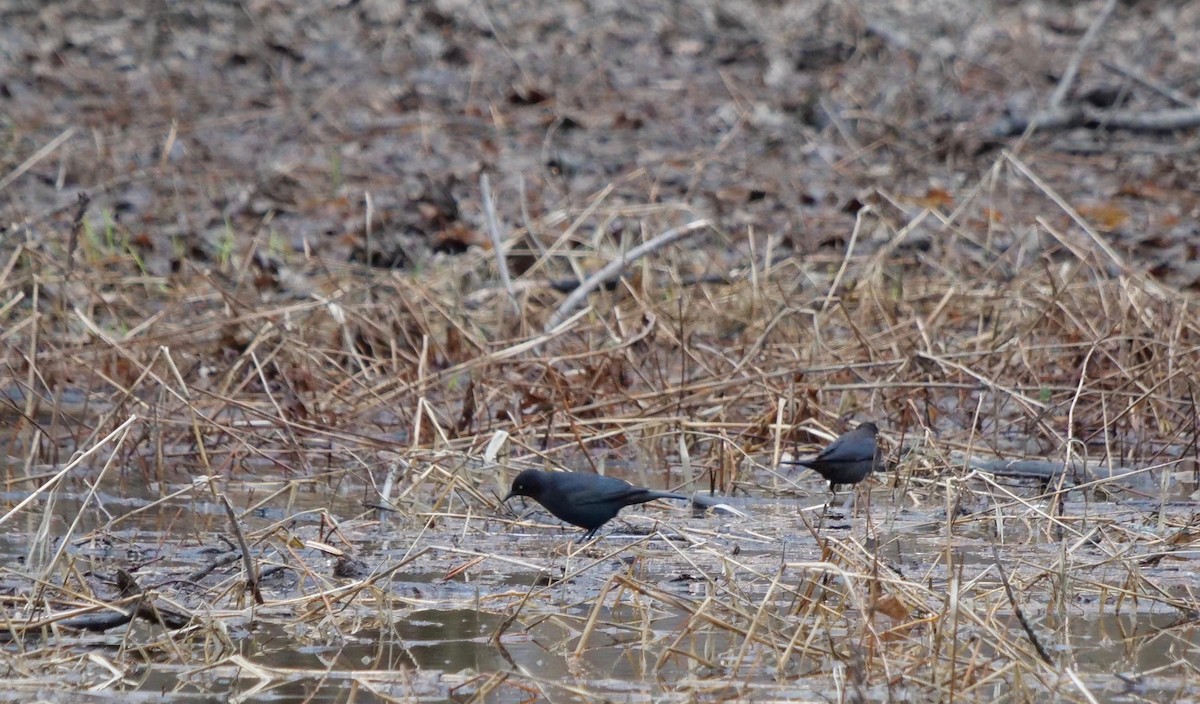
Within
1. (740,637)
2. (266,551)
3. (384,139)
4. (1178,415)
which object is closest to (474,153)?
(384,139)

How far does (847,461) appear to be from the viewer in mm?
5445

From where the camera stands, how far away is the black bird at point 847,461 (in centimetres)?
543

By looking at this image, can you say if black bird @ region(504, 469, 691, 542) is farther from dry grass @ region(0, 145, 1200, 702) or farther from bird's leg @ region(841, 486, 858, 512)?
bird's leg @ region(841, 486, 858, 512)

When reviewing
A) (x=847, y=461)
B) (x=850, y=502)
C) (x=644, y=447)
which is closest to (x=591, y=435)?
(x=644, y=447)

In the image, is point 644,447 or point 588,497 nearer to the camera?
point 588,497

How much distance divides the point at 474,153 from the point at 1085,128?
451cm

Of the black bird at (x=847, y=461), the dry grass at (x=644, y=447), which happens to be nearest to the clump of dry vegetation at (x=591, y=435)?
the dry grass at (x=644, y=447)

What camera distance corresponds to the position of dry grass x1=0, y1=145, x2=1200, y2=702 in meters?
3.69

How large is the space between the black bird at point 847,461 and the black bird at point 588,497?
639mm

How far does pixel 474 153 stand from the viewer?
470 inches

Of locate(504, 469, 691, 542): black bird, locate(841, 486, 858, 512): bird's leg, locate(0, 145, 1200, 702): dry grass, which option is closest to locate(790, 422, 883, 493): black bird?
locate(841, 486, 858, 512): bird's leg

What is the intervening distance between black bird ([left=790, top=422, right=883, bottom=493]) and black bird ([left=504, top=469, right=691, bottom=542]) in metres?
0.64

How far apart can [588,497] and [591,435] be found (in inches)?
53.6

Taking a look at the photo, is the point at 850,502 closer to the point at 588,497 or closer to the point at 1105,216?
the point at 588,497
